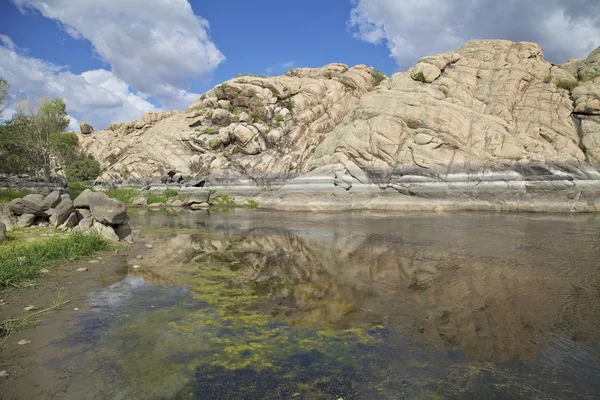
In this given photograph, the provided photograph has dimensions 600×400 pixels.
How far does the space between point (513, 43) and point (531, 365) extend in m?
49.0

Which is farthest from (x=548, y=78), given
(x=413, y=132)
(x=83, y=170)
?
(x=83, y=170)

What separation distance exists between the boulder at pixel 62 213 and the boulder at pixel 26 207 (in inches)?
30.3

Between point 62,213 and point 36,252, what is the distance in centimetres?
568

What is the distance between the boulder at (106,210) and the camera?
14328 millimetres

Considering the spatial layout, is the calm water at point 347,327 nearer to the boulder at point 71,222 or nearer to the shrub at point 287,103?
the boulder at point 71,222

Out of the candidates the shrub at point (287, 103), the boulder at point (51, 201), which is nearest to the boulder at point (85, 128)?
the shrub at point (287, 103)

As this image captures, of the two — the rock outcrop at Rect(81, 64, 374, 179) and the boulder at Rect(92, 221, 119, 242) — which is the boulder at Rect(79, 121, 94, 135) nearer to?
the rock outcrop at Rect(81, 64, 374, 179)

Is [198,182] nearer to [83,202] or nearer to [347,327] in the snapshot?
[83,202]

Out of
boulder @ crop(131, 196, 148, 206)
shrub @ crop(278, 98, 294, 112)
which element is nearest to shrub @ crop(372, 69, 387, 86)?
shrub @ crop(278, 98, 294, 112)

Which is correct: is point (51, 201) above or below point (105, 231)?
above

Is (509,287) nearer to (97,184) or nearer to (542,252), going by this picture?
(542,252)

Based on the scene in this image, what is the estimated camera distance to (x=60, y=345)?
18.9ft

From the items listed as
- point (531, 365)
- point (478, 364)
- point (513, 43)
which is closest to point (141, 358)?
point (478, 364)

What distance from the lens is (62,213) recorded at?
15484 millimetres
